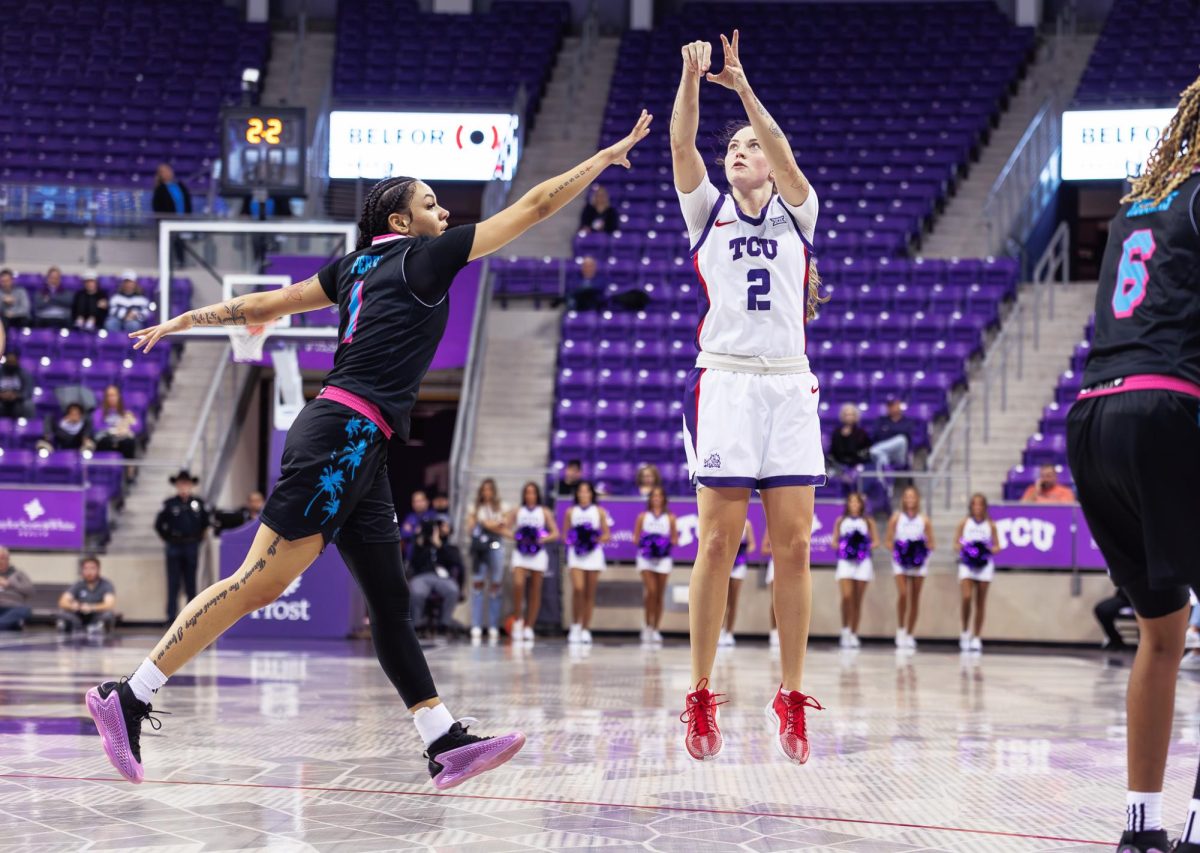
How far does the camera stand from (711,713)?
519 centimetres

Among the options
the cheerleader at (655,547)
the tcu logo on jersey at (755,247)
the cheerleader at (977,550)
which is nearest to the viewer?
the tcu logo on jersey at (755,247)

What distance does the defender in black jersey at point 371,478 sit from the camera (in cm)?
462

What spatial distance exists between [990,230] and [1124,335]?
58.3 feet

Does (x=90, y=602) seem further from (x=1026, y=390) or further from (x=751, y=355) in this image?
(x=751, y=355)

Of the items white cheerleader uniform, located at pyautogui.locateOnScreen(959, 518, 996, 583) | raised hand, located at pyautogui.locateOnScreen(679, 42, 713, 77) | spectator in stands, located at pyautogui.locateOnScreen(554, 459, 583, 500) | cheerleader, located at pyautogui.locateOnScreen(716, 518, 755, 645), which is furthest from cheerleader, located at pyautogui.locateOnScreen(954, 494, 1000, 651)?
raised hand, located at pyautogui.locateOnScreen(679, 42, 713, 77)

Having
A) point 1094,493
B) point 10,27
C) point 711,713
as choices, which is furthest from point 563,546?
point 10,27

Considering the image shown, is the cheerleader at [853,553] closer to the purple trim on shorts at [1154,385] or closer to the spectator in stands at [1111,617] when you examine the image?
the spectator in stands at [1111,617]

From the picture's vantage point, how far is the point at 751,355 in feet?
17.4

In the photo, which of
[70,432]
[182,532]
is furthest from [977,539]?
[70,432]

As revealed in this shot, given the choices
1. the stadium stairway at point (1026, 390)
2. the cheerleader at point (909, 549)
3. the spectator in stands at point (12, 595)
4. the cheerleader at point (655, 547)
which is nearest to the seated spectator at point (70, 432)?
the spectator in stands at point (12, 595)

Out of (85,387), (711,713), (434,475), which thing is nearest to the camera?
(711,713)

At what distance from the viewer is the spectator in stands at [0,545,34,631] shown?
1541cm

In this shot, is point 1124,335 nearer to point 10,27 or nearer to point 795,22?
point 795,22

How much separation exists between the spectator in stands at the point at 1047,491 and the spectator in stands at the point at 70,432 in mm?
10965
